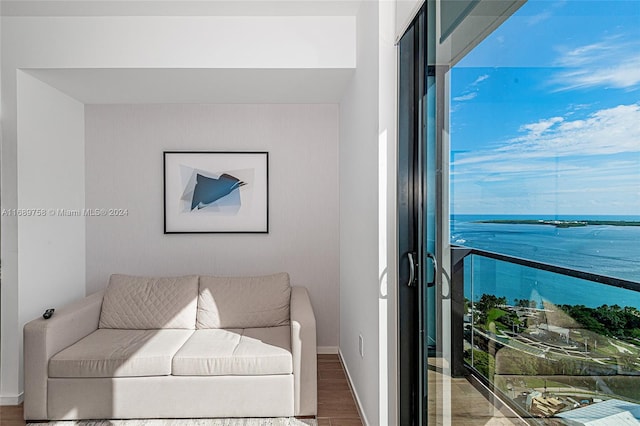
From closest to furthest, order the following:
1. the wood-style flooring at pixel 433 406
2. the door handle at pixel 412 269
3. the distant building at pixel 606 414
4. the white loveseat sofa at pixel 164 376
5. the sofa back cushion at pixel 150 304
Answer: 1. the distant building at pixel 606 414
2. the wood-style flooring at pixel 433 406
3. the door handle at pixel 412 269
4. the white loveseat sofa at pixel 164 376
5. the sofa back cushion at pixel 150 304

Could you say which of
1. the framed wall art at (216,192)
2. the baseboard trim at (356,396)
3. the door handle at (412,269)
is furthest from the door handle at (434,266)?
the framed wall art at (216,192)

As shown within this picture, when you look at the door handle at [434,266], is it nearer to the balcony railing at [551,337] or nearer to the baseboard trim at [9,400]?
the balcony railing at [551,337]

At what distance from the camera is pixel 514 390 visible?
134 cm

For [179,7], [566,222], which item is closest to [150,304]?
[179,7]

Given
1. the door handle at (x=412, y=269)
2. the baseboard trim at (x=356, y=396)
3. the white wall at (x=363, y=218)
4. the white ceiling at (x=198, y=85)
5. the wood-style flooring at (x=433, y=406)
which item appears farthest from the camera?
the white ceiling at (x=198, y=85)

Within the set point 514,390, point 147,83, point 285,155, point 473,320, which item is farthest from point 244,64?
point 514,390

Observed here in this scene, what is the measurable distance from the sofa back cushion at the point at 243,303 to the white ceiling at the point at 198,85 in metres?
1.61

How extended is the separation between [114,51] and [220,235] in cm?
186

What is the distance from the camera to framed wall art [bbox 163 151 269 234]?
4543mm

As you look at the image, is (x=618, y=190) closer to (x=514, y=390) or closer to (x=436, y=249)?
(x=514, y=390)

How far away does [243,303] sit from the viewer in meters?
3.97

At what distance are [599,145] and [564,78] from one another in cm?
20

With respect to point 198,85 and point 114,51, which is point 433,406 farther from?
point 114,51

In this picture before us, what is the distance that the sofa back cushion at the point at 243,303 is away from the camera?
3.93 m
